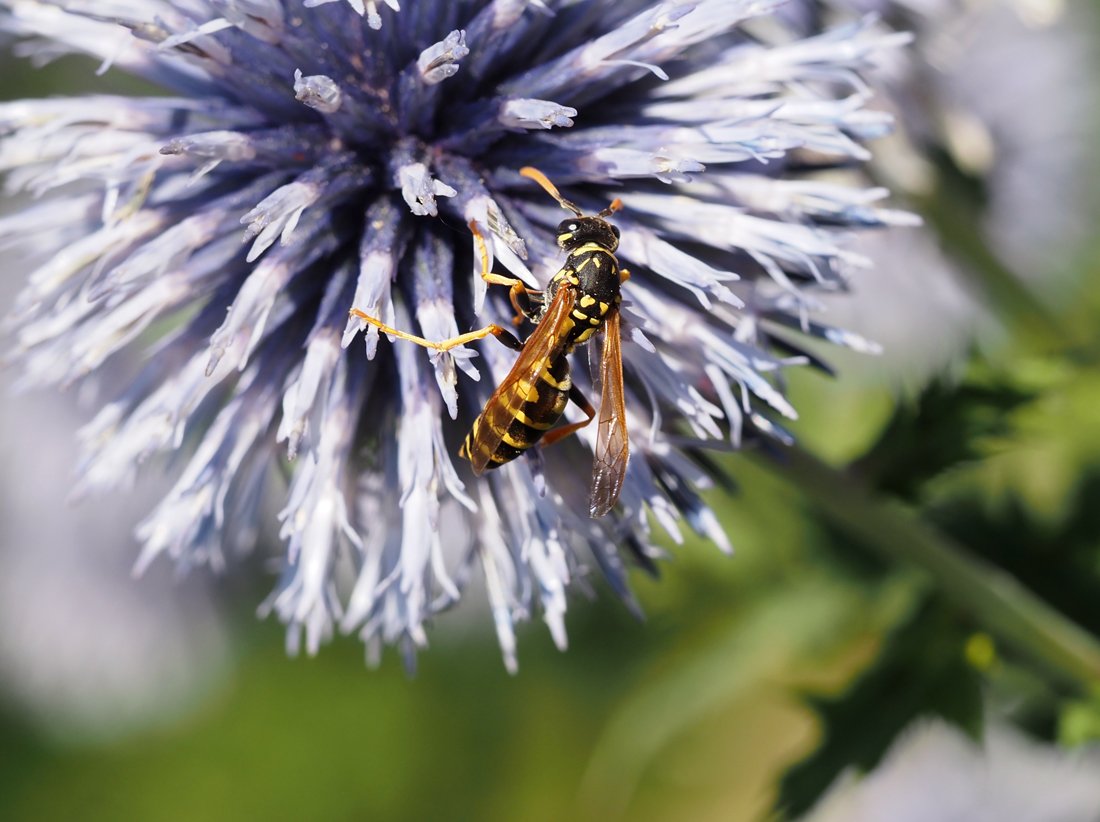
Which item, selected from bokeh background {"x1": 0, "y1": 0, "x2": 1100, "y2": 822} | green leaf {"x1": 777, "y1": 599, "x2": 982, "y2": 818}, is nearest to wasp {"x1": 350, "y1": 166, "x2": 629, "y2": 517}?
bokeh background {"x1": 0, "y1": 0, "x2": 1100, "y2": 822}

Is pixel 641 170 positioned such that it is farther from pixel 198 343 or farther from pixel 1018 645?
pixel 1018 645

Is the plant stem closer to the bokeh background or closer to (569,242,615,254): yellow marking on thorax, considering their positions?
the bokeh background

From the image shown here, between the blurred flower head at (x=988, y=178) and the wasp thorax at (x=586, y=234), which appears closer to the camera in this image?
the wasp thorax at (x=586, y=234)

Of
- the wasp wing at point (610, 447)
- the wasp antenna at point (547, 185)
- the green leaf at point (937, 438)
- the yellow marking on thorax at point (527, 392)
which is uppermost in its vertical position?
the wasp antenna at point (547, 185)

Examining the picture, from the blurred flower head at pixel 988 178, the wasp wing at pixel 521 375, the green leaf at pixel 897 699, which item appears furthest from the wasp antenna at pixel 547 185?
the blurred flower head at pixel 988 178

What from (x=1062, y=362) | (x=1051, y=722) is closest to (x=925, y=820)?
(x=1051, y=722)

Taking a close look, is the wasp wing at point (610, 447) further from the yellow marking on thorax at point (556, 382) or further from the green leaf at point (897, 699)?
the green leaf at point (897, 699)
